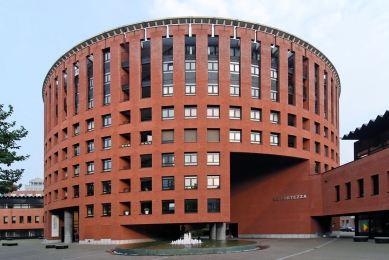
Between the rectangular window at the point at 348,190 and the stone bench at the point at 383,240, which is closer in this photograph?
the stone bench at the point at 383,240

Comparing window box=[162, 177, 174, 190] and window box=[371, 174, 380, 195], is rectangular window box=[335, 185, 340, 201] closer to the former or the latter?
window box=[371, 174, 380, 195]

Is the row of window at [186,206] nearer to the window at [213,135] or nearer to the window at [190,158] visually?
the window at [190,158]

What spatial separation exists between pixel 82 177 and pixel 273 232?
86.6 feet

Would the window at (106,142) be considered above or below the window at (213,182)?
above

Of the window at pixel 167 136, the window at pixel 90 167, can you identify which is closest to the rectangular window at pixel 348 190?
the window at pixel 167 136

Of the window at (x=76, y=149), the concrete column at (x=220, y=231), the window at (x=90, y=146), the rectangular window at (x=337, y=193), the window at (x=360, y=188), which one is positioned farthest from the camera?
the window at (x=76, y=149)

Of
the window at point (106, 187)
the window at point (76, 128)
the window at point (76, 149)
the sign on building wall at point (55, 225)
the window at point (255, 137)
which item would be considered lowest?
the sign on building wall at point (55, 225)

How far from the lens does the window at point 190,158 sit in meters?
53.2

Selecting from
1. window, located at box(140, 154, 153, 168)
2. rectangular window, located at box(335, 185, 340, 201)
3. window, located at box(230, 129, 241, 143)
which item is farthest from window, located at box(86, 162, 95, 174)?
rectangular window, located at box(335, 185, 340, 201)

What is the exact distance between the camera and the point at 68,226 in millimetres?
65188

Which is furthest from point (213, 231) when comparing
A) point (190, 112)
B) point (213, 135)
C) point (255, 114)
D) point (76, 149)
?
point (76, 149)

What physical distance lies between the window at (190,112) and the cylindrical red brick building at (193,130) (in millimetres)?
→ 126

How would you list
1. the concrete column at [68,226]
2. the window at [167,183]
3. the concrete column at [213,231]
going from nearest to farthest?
the window at [167,183]
the concrete column at [213,231]
the concrete column at [68,226]

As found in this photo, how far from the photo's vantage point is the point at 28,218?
364 feet
